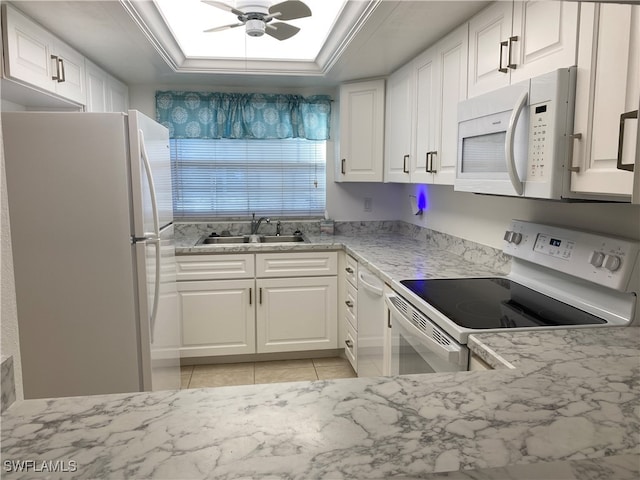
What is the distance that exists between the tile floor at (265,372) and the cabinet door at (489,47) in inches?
81.8

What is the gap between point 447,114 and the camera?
2.56 meters

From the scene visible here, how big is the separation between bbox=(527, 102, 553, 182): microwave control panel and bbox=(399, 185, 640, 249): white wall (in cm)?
36

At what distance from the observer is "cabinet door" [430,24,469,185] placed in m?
2.38

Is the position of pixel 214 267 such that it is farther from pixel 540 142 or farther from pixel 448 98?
pixel 540 142

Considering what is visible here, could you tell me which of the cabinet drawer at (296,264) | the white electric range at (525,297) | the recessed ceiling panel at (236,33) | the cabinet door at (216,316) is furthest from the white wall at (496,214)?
the cabinet door at (216,316)

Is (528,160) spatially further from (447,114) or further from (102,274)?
(102,274)

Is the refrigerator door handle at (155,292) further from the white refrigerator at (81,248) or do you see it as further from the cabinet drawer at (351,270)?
the cabinet drawer at (351,270)

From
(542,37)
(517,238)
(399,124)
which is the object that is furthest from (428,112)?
(542,37)

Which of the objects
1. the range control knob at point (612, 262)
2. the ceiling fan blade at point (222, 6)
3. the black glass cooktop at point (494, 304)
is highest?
the ceiling fan blade at point (222, 6)

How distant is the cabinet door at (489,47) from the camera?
76.7 inches

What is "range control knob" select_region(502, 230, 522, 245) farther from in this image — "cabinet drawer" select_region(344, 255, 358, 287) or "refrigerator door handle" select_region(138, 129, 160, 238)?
"refrigerator door handle" select_region(138, 129, 160, 238)

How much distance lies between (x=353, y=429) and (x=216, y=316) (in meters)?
2.81

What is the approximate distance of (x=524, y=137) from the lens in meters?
1.69

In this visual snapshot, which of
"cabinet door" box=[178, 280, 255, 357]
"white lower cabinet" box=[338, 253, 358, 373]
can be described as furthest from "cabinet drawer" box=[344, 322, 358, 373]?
"cabinet door" box=[178, 280, 255, 357]
